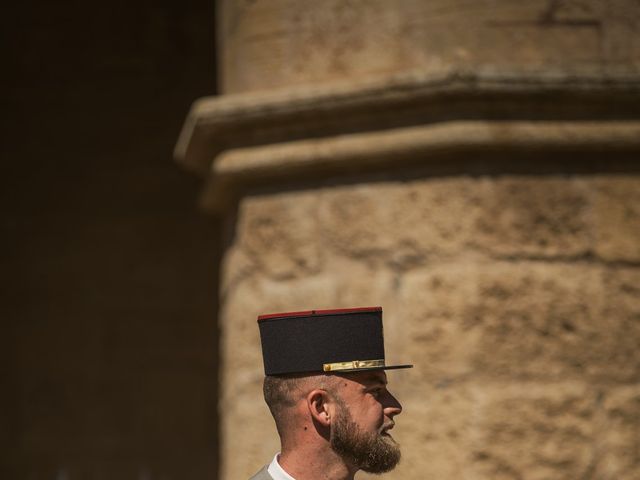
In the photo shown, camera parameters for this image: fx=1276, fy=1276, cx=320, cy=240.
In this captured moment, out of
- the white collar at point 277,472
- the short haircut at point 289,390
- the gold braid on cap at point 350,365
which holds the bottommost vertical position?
the white collar at point 277,472

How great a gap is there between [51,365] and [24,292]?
400 mm

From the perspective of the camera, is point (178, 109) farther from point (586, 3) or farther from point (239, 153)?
point (586, 3)

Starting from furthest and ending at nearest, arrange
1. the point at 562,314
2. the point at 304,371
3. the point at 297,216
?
the point at 297,216, the point at 562,314, the point at 304,371

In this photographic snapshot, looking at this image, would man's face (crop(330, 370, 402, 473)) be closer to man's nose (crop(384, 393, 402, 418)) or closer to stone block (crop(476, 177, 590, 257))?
man's nose (crop(384, 393, 402, 418))

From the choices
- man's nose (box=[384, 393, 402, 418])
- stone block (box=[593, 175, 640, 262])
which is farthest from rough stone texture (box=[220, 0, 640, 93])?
man's nose (box=[384, 393, 402, 418])

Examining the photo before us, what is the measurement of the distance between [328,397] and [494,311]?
0.95 meters

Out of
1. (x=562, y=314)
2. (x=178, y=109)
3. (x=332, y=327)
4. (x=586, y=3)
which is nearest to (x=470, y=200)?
(x=562, y=314)

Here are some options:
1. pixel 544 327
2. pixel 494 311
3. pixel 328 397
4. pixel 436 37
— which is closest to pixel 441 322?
A: pixel 494 311

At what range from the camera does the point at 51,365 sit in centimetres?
631

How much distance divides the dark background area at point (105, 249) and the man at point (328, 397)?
12.2 ft

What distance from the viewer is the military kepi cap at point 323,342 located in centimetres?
247

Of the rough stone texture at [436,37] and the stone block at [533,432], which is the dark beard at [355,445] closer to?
the stone block at [533,432]

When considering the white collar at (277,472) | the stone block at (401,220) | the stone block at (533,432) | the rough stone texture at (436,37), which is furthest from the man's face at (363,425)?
the rough stone texture at (436,37)

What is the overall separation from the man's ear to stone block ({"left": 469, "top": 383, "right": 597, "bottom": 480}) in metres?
0.87
